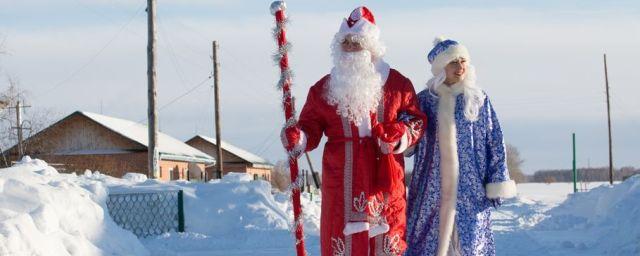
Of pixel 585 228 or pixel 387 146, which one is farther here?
pixel 585 228

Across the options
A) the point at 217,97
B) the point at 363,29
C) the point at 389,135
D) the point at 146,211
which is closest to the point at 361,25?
the point at 363,29

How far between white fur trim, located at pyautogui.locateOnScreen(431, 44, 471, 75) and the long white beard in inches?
16.6

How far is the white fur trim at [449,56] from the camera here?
5.69 m

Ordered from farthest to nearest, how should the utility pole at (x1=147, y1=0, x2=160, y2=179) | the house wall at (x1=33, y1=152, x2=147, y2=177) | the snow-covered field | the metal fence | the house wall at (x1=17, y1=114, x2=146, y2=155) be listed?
the house wall at (x1=17, y1=114, x2=146, y2=155), the house wall at (x1=33, y1=152, x2=147, y2=177), the utility pole at (x1=147, y1=0, x2=160, y2=179), the metal fence, the snow-covered field

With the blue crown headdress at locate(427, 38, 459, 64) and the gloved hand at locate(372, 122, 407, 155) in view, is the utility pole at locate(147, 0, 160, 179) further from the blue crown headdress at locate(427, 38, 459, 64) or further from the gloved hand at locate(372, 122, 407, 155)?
the gloved hand at locate(372, 122, 407, 155)

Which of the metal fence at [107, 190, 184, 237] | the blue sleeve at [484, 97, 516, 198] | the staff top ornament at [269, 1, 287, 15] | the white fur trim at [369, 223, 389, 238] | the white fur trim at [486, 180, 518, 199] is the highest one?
the staff top ornament at [269, 1, 287, 15]

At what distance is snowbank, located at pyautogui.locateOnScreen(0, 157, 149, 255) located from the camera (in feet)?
27.7

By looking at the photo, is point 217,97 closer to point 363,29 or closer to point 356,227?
point 363,29

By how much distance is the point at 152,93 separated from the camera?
20.3m

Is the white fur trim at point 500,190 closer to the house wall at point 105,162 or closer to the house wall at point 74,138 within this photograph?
the house wall at point 105,162

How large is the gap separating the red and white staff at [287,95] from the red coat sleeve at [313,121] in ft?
0.27

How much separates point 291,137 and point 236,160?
47.1 metres

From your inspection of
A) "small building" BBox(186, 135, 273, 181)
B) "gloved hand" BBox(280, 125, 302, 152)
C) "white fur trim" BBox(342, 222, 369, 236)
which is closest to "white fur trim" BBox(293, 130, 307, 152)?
"gloved hand" BBox(280, 125, 302, 152)

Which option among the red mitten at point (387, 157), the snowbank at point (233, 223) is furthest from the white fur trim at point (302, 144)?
the snowbank at point (233, 223)
